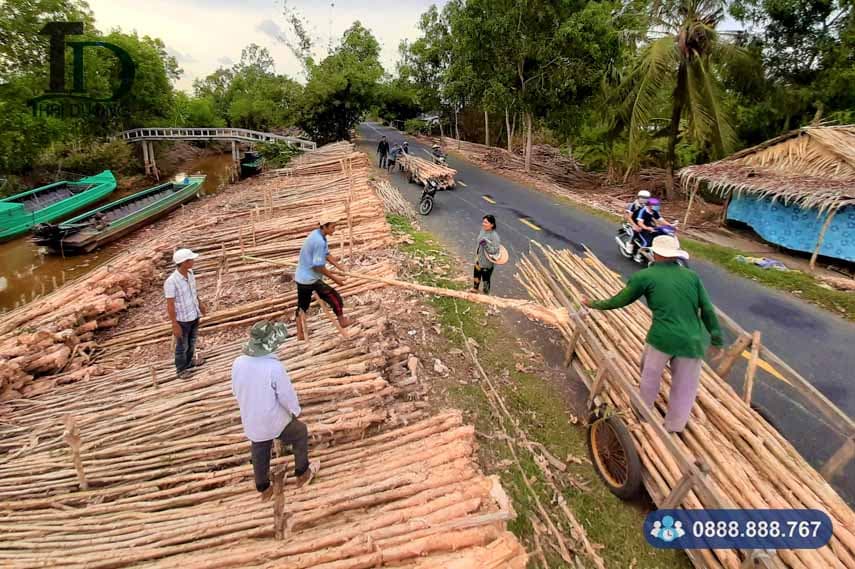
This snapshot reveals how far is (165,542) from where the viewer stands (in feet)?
10.3

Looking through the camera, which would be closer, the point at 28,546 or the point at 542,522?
the point at 28,546

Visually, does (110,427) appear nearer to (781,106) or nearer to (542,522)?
(542,522)

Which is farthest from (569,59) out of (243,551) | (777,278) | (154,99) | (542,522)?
(154,99)

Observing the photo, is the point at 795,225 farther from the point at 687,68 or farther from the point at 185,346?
the point at 185,346

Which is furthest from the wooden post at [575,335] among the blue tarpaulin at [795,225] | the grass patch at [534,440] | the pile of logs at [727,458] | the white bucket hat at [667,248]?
the blue tarpaulin at [795,225]

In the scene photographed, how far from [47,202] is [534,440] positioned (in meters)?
23.0

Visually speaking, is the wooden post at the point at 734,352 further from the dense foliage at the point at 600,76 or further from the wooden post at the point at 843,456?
the dense foliage at the point at 600,76

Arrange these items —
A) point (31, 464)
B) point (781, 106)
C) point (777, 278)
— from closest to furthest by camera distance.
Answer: point (31, 464), point (777, 278), point (781, 106)

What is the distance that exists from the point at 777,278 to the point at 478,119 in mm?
30623

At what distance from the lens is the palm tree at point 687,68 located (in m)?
14.8

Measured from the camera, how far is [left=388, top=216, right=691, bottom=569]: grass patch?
11.7 feet

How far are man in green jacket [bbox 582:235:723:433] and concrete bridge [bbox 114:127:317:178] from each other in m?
26.6

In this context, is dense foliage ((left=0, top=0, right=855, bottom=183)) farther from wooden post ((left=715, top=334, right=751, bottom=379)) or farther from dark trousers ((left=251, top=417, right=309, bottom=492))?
dark trousers ((left=251, top=417, right=309, bottom=492))

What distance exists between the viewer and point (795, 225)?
11.4 meters
